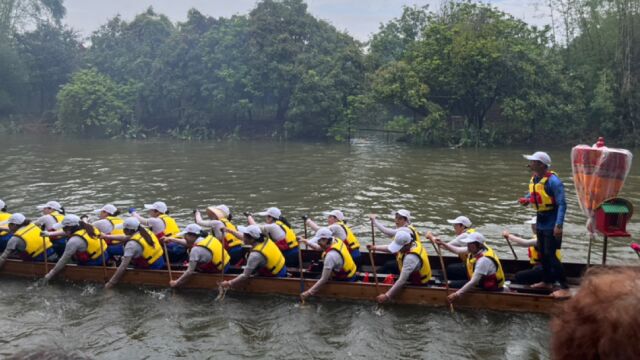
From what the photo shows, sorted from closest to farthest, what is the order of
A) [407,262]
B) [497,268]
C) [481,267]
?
[481,267], [497,268], [407,262]

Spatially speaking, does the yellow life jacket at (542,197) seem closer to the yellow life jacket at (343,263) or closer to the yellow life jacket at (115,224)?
the yellow life jacket at (343,263)

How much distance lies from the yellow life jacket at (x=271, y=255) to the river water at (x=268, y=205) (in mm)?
557

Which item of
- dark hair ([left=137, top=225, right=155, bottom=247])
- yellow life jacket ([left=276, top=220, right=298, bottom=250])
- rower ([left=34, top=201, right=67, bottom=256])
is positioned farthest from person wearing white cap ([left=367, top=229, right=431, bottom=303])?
rower ([left=34, top=201, right=67, bottom=256])

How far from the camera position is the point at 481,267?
28.3 ft

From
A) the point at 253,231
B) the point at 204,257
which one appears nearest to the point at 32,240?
the point at 204,257

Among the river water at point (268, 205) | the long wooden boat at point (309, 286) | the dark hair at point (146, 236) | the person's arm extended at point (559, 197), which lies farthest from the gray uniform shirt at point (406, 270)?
the dark hair at point (146, 236)

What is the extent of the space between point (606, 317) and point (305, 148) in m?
34.9

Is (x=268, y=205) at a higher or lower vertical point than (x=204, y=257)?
lower

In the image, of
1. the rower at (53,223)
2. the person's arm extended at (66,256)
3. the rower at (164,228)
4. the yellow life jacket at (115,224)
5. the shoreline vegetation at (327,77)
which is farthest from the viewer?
the shoreline vegetation at (327,77)

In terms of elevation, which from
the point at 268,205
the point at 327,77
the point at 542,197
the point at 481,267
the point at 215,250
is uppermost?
the point at 327,77

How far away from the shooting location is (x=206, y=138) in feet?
148

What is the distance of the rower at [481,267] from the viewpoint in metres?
8.65

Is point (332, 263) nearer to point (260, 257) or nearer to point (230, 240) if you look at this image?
point (260, 257)

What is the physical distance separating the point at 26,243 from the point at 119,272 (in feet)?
7.31
